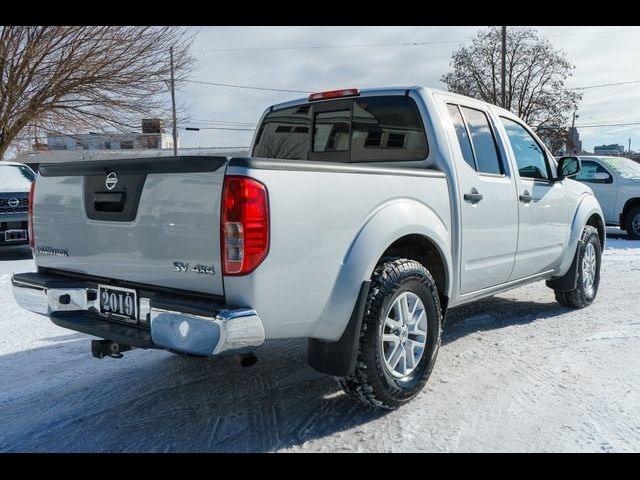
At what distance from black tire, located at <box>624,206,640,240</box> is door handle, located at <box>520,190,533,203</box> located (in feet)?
27.0

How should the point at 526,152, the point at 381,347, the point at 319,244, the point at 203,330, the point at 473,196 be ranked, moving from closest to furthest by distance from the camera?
the point at 203,330 → the point at 319,244 → the point at 381,347 → the point at 473,196 → the point at 526,152

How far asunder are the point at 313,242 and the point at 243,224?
0.40 meters

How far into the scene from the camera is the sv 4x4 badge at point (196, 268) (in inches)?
99.3

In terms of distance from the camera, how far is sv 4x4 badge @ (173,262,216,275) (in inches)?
99.3

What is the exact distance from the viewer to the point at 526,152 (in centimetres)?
Result: 481

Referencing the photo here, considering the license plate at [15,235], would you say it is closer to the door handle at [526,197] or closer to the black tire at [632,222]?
the door handle at [526,197]

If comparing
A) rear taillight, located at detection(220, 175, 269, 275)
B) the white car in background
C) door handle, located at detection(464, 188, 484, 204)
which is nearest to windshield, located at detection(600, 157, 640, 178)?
the white car in background

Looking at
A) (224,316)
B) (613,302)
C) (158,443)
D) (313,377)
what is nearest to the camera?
(224,316)

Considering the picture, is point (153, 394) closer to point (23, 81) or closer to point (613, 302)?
point (613, 302)

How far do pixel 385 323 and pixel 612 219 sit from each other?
1026 centimetres

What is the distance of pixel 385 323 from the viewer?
121 inches

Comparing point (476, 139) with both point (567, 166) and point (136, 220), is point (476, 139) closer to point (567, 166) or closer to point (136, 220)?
point (567, 166)

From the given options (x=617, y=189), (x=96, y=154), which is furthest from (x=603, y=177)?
(x=96, y=154)

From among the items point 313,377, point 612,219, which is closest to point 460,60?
point 612,219
